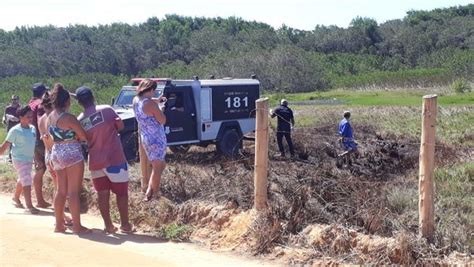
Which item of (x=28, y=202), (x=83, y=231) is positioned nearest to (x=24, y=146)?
(x=28, y=202)

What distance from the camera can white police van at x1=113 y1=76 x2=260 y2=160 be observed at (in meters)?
16.1

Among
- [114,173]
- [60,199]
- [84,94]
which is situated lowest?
[60,199]

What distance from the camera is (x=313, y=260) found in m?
7.47

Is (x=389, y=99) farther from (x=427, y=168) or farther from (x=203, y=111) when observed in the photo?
(x=427, y=168)

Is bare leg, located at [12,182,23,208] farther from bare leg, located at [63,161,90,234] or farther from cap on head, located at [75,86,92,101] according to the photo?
cap on head, located at [75,86,92,101]

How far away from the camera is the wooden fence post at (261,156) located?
8.49 m

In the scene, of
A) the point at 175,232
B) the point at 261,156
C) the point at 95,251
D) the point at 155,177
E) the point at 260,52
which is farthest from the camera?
the point at 260,52

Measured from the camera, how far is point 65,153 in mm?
8633

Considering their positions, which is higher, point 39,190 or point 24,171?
point 24,171

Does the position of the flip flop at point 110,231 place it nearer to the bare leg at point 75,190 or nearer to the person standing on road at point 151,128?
the bare leg at point 75,190

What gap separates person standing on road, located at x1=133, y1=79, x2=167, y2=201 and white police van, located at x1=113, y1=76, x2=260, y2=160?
5.41 metres

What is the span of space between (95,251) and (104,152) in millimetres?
1340

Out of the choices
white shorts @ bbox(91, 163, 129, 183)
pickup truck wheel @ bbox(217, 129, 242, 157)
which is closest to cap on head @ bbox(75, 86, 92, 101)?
white shorts @ bbox(91, 163, 129, 183)

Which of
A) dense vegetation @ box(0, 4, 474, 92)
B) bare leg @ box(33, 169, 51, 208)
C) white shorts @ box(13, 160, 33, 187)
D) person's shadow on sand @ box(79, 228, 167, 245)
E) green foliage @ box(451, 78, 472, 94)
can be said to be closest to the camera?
person's shadow on sand @ box(79, 228, 167, 245)
